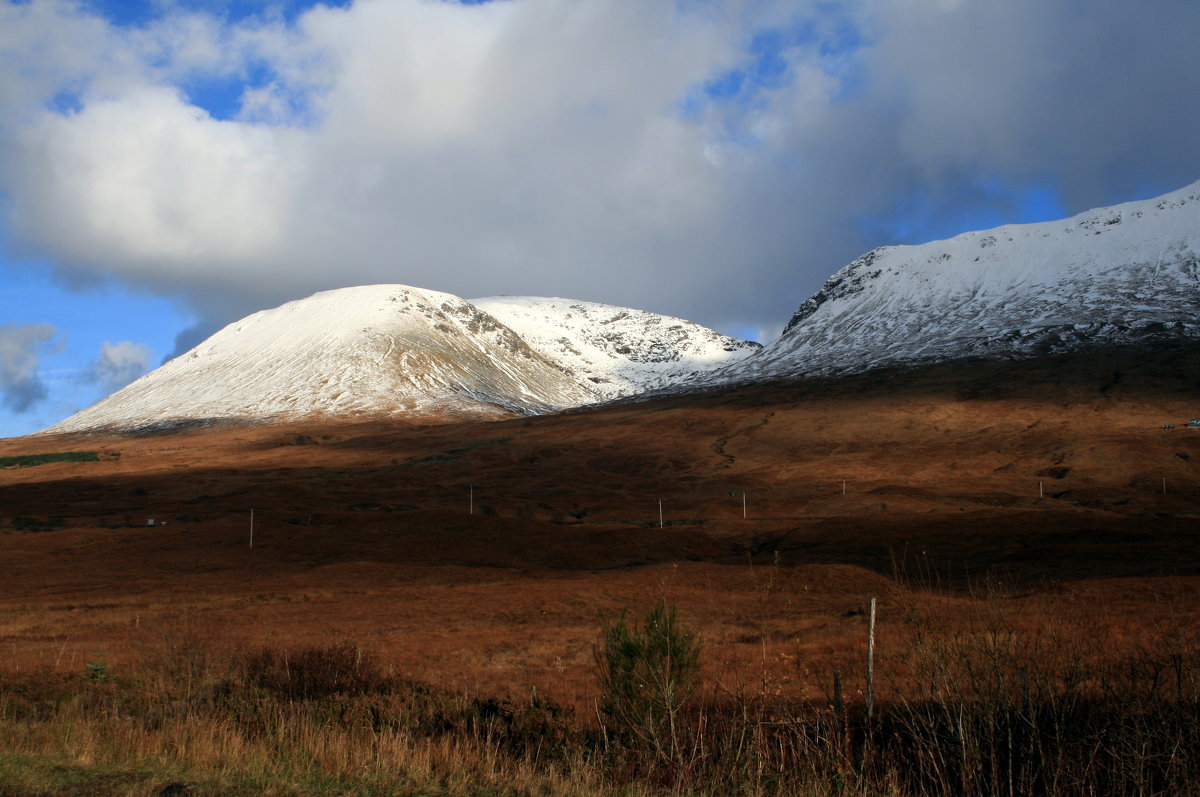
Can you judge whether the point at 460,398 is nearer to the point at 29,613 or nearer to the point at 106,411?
the point at 106,411

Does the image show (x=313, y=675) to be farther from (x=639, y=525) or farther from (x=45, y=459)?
(x=45, y=459)

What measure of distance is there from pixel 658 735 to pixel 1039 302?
179236 millimetres

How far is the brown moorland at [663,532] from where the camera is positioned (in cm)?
2108

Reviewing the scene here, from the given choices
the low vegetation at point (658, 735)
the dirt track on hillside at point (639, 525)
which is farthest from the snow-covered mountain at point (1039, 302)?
the low vegetation at point (658, 735)

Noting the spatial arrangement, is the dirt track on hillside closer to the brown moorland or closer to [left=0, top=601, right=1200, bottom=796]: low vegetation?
the brown moorland

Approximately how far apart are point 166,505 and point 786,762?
2983 inches

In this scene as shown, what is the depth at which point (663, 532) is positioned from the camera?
53344 millimetres

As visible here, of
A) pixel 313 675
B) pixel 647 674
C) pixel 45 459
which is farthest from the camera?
pixel 45 459

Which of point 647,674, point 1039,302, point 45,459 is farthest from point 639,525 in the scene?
point 1039,302

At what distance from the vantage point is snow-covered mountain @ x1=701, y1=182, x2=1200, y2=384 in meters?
143

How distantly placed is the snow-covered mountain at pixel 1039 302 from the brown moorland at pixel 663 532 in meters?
18.3

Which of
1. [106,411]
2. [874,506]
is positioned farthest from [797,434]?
[106,411]

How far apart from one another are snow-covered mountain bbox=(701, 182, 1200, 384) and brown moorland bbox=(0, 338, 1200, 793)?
18261 mm

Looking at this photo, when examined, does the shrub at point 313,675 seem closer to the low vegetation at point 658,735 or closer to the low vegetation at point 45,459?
the low vegetation at point 658,735
